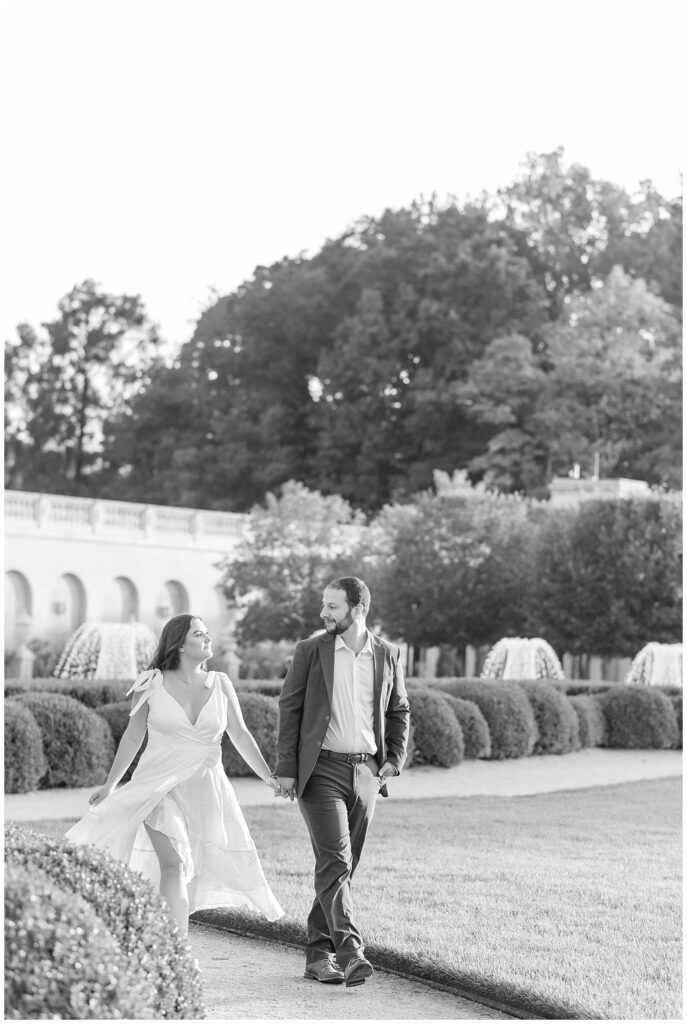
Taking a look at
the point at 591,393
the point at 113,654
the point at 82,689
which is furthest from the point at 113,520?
the point at 82,689

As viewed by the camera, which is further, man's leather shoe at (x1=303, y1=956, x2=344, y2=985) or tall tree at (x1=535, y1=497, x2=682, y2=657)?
tall tree at (x1=535, y1=497, x2=682, y2=657)

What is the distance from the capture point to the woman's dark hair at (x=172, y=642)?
6.95m

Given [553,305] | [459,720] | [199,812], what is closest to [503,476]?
[553,305]

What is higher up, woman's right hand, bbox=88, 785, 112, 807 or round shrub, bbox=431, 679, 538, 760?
woman's right hand, bbox=88, 785, 112, 807

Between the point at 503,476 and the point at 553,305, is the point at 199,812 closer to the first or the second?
the point at 503,476

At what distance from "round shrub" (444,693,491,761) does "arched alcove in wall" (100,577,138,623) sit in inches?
1116

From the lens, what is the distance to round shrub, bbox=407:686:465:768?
61.5 feet

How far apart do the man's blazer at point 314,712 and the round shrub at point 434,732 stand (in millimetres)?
11755

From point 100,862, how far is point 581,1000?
2.45m

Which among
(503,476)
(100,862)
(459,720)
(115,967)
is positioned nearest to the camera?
(115,967)

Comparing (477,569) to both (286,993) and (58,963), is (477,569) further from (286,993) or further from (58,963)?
(58,963)

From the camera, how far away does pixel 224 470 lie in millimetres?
53656

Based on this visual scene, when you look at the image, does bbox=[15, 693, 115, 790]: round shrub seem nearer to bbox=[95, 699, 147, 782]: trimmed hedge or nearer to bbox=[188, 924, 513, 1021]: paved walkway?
bbox=[95, 699, 147, 782]: trimmed hedge

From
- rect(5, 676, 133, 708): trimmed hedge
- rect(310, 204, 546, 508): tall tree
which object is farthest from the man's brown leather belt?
rect(310, 204, 546, 508): tall tree
